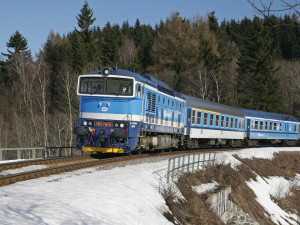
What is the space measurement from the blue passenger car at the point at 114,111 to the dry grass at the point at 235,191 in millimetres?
3062

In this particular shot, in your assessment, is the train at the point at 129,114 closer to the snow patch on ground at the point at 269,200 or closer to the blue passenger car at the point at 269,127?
the snow patch on ground at the point at 269,200

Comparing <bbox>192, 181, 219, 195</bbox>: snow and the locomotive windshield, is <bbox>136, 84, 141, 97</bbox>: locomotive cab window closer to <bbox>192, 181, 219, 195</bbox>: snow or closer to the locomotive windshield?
the locomotive windshield

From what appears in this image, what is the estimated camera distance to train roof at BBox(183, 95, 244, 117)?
26391mm

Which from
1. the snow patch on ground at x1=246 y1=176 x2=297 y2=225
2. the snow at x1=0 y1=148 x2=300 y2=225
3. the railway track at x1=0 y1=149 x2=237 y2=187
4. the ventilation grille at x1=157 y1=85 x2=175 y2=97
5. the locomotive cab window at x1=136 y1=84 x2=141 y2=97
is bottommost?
the snow patch on ground at x1=246 y1=176 x2=297 y2=225

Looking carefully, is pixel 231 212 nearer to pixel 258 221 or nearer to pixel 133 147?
pixel 258 221

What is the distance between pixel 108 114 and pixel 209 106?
14662 mm

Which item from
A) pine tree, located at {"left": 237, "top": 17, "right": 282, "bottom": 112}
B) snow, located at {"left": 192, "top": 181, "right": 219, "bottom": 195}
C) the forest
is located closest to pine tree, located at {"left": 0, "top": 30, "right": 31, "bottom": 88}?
the forest

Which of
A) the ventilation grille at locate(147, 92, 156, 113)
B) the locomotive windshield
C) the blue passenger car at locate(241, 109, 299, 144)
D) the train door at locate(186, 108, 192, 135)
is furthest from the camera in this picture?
the blue passenger car at locate(241, 109, 299, 144)

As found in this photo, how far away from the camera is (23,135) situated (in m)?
44.8

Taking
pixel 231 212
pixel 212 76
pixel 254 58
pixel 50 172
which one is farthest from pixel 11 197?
pixel 254 58

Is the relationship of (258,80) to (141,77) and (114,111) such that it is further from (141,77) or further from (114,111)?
(114,111)

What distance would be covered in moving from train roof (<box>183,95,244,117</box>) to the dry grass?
16.4ft

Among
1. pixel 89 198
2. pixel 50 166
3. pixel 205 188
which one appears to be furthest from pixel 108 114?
pixel 89 198

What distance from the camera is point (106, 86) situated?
1697 cm
